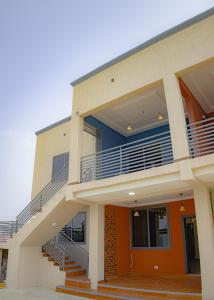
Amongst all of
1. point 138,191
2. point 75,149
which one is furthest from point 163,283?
point 75,149

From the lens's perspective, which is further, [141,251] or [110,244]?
[141,251]

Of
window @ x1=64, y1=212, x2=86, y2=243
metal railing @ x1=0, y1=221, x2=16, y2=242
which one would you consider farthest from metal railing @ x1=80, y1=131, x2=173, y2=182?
metal railing @ x1=0, y1=221, x2=16, y2=242

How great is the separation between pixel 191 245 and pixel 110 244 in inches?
145

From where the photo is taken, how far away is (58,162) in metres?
14.4

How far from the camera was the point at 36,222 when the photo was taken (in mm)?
10500

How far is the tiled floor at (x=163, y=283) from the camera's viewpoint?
8117mm

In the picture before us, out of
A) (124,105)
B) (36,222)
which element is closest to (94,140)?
(124,105)

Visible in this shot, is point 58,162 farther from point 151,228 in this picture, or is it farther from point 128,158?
point 151,228

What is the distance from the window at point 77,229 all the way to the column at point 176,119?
6.99m

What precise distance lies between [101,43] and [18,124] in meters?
7.57

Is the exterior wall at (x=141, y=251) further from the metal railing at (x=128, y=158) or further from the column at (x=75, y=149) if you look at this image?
the column at (x=75, y=149)

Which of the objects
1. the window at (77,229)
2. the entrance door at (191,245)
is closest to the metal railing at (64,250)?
the window at (77,229)

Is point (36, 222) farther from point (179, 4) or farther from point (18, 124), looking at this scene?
point (179, 4)

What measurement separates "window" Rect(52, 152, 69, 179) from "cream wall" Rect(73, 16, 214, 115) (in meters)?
4.35
